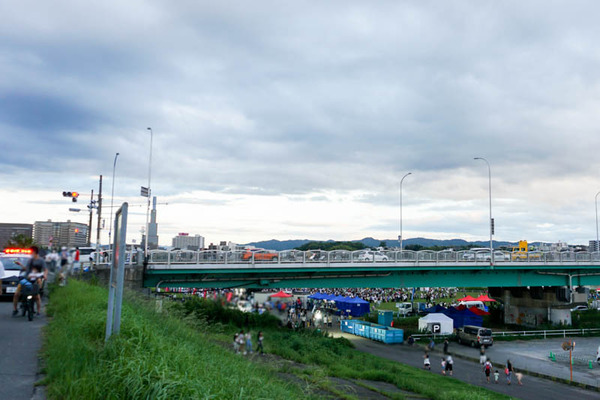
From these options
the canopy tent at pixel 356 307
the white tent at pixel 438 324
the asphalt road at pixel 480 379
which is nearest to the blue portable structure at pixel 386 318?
the white tent at pixel 438 324

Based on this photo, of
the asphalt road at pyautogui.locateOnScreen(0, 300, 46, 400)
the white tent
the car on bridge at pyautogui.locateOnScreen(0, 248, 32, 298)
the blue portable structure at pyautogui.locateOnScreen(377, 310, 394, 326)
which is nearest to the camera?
the asphalt road at pyautogui.locateOnScreen(0, 300, 46, 400)

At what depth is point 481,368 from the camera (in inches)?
1294

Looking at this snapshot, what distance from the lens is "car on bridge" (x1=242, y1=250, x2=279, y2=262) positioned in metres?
35.2

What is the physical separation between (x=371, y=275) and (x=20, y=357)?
1355 inches

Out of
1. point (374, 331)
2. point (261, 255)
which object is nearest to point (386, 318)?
point (374, 331)

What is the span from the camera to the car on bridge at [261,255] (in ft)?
115

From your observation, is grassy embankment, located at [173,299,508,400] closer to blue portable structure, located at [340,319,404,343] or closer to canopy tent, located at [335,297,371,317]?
blue portable structure, located at [340,319,404,343]

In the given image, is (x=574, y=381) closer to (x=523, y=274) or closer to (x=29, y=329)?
(x=523, y=274)

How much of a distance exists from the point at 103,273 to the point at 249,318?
1269 cm

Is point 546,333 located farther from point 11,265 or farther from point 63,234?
point 63,234

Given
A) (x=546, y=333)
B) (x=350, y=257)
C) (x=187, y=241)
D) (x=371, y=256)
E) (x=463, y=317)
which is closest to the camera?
(x=350, y=257)

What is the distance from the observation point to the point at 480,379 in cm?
2933

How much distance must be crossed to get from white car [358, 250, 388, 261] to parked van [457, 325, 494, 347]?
36.9ft

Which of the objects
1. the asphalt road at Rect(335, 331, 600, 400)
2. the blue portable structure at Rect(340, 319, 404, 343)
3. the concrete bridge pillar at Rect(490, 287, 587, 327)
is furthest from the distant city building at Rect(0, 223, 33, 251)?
the concrete bridge pillar at Rect(490, 287, 587, 327)
